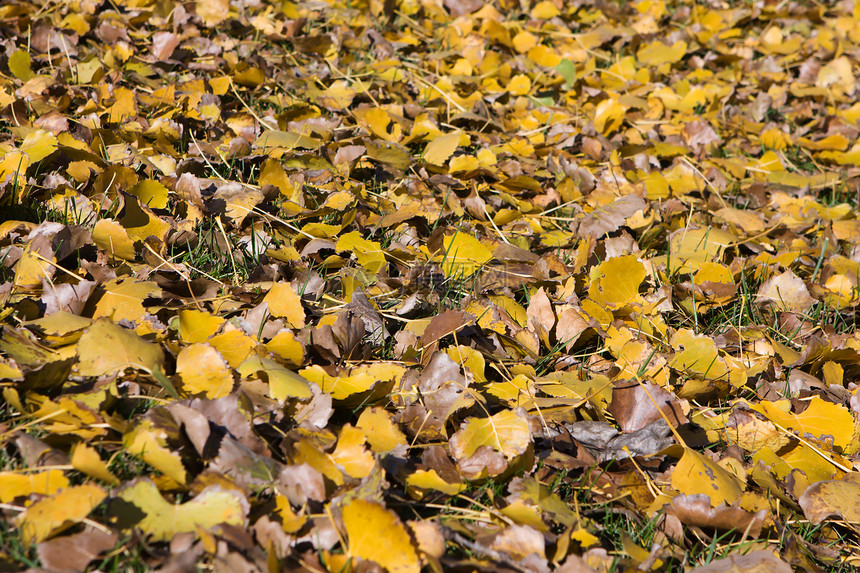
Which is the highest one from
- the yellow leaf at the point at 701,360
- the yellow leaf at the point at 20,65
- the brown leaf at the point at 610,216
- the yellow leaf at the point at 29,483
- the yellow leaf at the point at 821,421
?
the yellow leaf at the point at 20,65

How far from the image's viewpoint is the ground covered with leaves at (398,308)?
39.0 inches

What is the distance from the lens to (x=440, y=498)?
1.07m

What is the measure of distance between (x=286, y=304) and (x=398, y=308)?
0.25 metres

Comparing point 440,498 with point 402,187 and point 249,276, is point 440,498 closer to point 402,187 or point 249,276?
point 249,276

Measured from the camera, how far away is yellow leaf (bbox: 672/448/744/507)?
3.78ft

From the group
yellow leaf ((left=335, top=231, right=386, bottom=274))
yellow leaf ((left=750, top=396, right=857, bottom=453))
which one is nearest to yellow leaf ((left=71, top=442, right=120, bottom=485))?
yellow leaf ((left=335, top=231, right=386, bottom=274))

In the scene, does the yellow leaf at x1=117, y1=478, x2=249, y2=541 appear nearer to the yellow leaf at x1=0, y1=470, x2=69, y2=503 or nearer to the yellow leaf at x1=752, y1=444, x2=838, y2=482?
the yellow leaf at x1=0, y1=470, x2=69, y2=503

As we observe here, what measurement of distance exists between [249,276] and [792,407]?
1132 mm

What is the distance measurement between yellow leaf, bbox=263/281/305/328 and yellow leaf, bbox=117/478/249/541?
45cm

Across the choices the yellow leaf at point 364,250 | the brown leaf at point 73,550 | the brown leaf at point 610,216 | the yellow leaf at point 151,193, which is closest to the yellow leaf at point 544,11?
the brown leaf at point 610,216

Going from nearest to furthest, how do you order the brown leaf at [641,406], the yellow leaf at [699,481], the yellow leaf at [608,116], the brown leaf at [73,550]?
the brown leaf at [73,550] < the yellow leaf at [699,481] < the brown leaf at [641,406] < the yellow leaf at [608,116]

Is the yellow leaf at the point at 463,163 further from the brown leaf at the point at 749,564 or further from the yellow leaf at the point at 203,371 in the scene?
the brown leaf at the point at 749,564

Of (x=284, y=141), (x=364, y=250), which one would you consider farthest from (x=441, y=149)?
(x=364, y=250)

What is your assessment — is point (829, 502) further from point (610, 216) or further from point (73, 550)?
point (73, 550)
